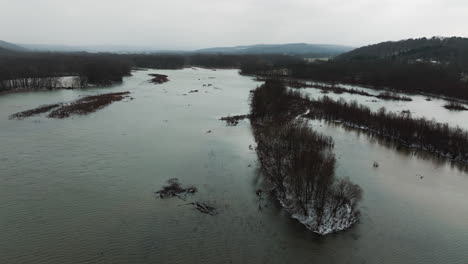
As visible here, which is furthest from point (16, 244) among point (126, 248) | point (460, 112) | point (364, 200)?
point (460, 112)

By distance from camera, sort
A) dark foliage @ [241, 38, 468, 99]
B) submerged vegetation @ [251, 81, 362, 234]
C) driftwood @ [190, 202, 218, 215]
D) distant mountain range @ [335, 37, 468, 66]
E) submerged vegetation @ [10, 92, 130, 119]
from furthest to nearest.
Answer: distant mountain range @ [335, 37, 468, 66], dark foliage @ [241, 38, 468, 99], submerged vegetation @ [10, 92, 130, 119], driftwood @ [190, 202, 218, 215], submerged vegetation @ [251, 81, 362, 234]

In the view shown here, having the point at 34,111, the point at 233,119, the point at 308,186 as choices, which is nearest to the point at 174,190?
the point at 308,186

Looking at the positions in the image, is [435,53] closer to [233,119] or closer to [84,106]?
[233,119]

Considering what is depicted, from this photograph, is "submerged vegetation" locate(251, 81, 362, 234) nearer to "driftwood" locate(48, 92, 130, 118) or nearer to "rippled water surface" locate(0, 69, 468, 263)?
"rippled water surface" locate(0, 69, 468, 263)

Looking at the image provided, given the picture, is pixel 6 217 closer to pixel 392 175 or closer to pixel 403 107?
pixel 392 175

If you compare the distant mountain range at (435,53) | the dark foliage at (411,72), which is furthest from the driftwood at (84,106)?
the distant mountain range at (435,53)

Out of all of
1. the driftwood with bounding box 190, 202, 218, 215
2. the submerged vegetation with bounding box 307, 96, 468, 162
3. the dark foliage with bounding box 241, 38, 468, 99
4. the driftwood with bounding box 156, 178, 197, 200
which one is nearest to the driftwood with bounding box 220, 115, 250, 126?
the submerged vegetation with bounding box 307, 96, 468, 162

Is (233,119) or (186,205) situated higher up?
(233,119)

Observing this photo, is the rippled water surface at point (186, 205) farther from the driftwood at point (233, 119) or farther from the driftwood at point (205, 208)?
the driftwood at point (233, 119)

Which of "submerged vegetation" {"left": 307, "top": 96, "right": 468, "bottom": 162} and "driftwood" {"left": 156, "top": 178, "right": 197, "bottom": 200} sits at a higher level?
"submerged vegetation" {"left": 307, "top": 96, "right": 468, "bottom": 162}
